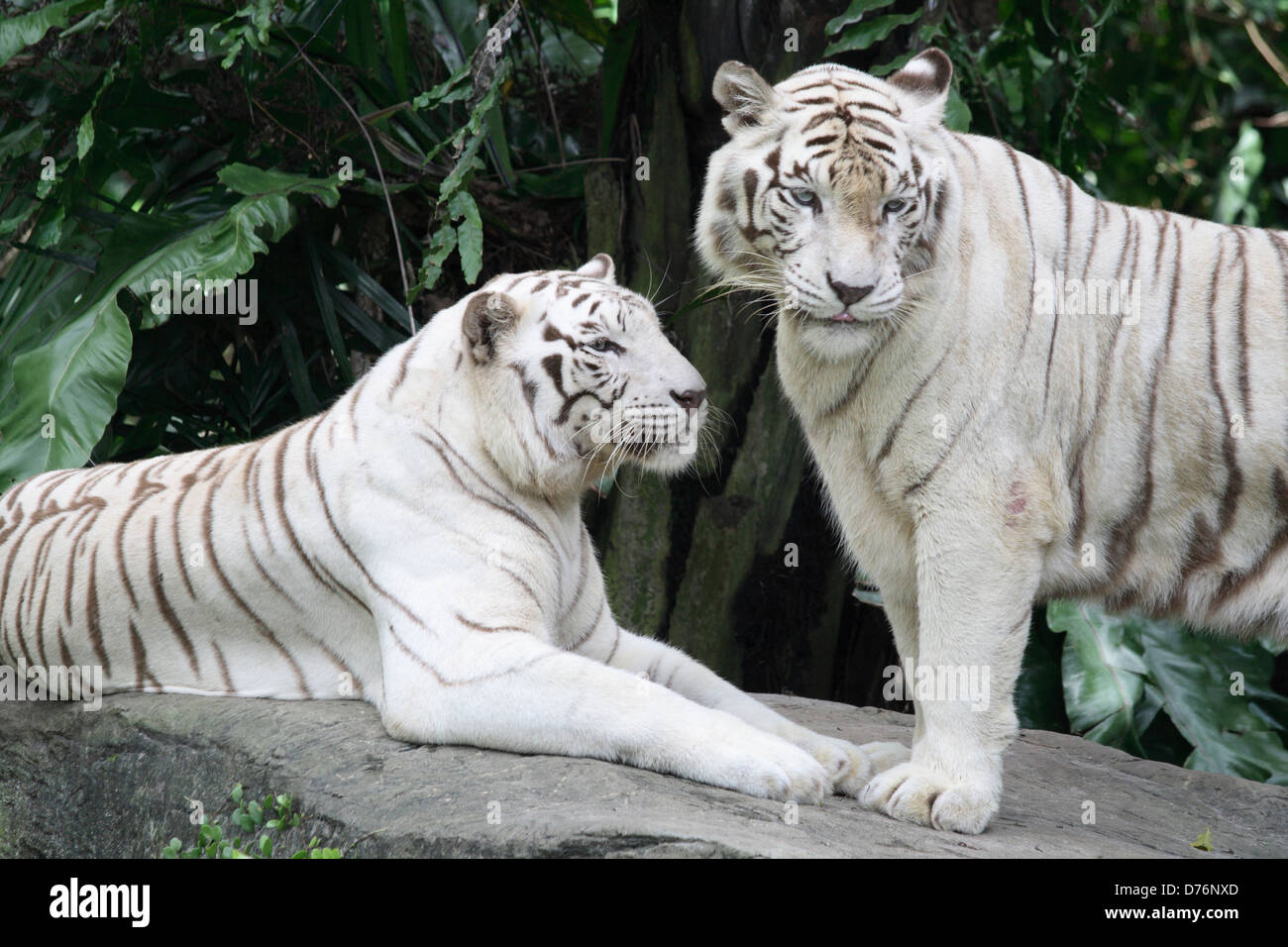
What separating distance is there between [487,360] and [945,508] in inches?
49.3

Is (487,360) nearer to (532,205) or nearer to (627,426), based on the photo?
(627,426)

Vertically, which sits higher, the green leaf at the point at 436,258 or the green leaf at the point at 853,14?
the green leaf at the point at 853,14

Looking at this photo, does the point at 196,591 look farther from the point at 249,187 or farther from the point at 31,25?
the point at 31,25

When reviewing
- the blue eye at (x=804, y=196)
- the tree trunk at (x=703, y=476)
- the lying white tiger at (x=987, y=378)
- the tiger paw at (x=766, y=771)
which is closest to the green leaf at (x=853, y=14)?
the tree trunk at (x=703, y=476)

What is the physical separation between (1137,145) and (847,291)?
6737 mm

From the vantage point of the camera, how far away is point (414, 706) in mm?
3098

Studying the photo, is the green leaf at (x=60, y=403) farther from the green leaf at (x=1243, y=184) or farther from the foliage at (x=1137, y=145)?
the green leaf at (x=1243, y=184)

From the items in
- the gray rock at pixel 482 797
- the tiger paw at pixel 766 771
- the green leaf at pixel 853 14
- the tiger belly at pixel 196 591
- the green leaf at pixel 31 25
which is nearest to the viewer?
the gray rock at pixel 482 797

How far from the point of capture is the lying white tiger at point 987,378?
2918mm

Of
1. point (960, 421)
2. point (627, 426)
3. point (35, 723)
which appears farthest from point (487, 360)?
point (35, 723)

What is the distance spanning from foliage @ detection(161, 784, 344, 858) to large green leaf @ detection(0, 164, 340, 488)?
5.21 ft

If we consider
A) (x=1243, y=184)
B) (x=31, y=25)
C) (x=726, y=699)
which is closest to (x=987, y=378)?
(x=726, y=699)

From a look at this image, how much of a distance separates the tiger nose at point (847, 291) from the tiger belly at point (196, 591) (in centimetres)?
153

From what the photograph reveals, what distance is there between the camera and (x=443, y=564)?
326 cm
